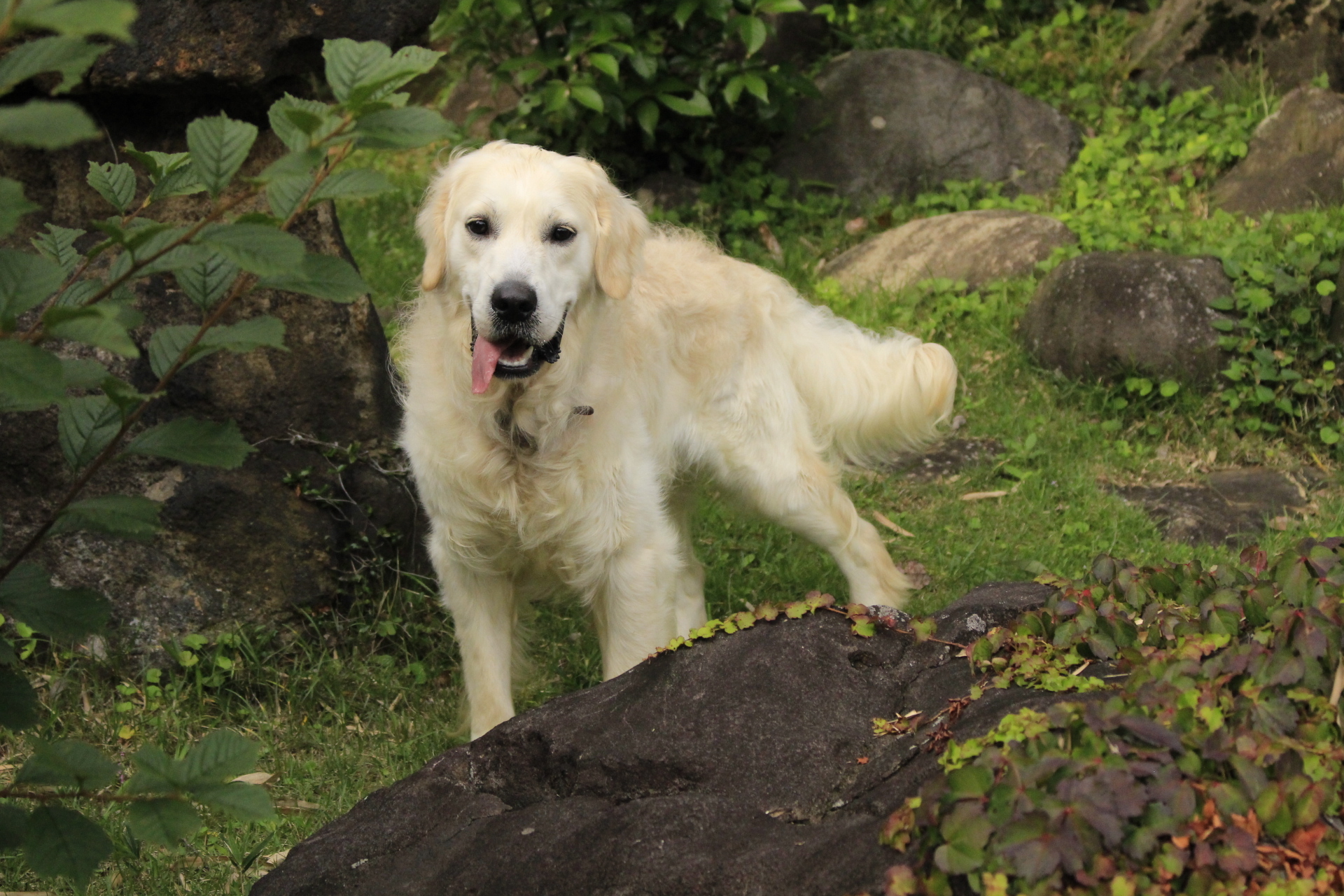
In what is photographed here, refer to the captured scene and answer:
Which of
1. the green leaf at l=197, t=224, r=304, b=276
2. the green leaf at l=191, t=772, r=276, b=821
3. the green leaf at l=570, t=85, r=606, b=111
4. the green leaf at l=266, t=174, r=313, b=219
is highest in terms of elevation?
the green leaf at l=197, t=224, r=304, b=276

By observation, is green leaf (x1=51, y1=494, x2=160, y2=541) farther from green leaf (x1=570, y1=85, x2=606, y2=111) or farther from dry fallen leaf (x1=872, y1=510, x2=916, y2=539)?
green leaf (x1=570, y1=85, x2=606, y2=111)

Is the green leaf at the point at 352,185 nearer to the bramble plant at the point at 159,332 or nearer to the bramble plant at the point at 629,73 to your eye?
the bramble plant at the point at 159,332

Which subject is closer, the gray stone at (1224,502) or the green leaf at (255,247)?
the green leaf at (255,247)

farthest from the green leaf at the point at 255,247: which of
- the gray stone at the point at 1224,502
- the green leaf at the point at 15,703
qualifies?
the gray stone at the point at 1224,502

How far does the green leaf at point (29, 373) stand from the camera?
4.36ft

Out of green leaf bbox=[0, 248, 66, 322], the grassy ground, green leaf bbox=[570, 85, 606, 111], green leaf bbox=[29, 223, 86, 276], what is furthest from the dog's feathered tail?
green leaf bbox=[0, 248, 66, 322]

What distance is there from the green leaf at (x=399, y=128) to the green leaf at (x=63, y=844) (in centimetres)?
90

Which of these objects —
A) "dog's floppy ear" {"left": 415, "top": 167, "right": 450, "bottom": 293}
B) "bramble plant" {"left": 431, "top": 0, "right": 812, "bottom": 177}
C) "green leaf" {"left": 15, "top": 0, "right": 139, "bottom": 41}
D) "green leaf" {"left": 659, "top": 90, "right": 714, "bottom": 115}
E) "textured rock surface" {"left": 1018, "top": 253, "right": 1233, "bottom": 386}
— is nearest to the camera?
"green leaf" {"left": 15, "top": 0, "right": 139, "bottom": 41}

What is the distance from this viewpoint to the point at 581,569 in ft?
11.8

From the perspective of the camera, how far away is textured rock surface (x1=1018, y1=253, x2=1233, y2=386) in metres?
5.43

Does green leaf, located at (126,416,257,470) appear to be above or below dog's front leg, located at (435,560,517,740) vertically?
above

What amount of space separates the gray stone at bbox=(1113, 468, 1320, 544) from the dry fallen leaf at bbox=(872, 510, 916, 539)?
89cm

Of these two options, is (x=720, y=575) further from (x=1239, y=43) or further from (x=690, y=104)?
(x=1239, y=43)

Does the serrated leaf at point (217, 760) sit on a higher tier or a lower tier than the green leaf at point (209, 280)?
lower
